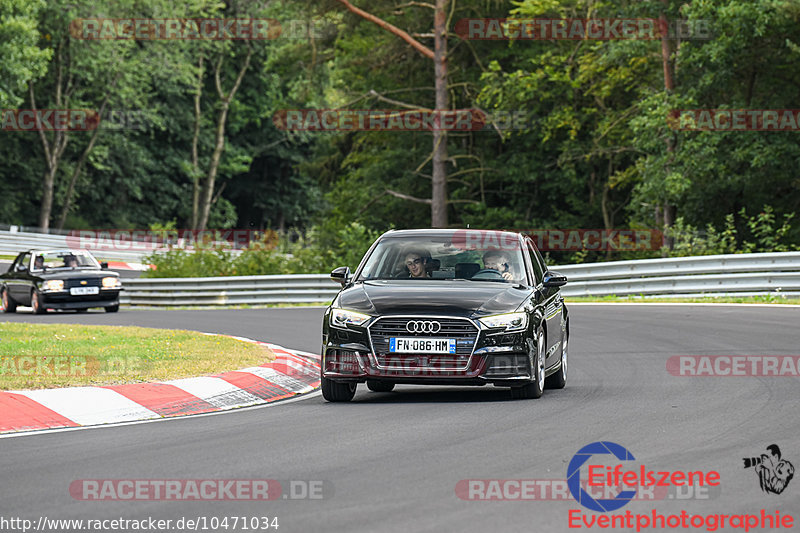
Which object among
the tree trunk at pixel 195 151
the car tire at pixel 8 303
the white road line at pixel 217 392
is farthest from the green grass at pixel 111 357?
the tree trunk at pixel 195 151

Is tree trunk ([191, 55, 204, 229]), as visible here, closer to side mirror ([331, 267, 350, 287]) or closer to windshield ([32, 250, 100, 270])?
windshield ([32, 250, 100, 270])

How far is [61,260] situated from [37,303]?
5.27ft

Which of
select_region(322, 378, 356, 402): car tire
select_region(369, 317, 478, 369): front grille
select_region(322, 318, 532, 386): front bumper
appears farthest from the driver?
select_region(322, 378, 356, 402): car tire

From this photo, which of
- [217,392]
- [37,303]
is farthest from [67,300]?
[217,392]

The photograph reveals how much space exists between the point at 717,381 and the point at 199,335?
28.7 ft

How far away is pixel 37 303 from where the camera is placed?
29.5 m

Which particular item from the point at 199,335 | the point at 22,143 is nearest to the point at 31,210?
the point at 22,143

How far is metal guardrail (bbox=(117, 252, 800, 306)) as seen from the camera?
25.6 meters

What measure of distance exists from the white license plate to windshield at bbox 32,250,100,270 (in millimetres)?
1047

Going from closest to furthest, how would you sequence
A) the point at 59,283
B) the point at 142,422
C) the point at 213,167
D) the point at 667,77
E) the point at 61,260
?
the point at 142,422 < the point at 59,283 < the point at 61,260 < the point at 667,77 < the point at 213,167

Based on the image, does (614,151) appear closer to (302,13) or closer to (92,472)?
(302,13)

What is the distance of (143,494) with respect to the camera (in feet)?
22.4

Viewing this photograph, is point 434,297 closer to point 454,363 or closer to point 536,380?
point 454,363

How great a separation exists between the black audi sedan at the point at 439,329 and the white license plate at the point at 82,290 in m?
18.4
